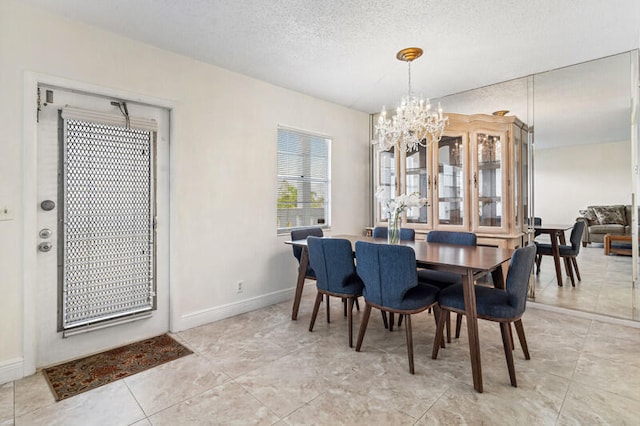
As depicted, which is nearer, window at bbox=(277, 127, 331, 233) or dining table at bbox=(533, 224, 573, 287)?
dining table at bbox=(533, 224, 573, 287)

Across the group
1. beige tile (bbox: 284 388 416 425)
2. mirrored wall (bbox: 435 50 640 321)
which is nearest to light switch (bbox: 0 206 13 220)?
beige tile (bbox: 284 388 416 425)

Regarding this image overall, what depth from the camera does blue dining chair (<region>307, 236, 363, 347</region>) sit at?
2688 millimetres

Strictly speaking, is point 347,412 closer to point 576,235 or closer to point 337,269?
point 337,269

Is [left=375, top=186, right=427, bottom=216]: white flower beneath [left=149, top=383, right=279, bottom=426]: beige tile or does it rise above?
above

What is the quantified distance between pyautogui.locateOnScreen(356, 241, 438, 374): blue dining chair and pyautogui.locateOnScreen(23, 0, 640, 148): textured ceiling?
5.75 ft

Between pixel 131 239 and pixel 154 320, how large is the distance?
Answer: 78 centimetres

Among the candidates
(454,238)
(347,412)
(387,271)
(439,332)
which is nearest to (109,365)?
(347,412)

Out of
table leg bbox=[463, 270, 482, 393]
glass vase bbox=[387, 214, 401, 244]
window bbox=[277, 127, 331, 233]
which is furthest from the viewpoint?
window bbox=[277, 127, 331, 233]

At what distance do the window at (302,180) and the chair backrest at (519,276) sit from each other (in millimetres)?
2585

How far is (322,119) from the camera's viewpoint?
14.5 ft

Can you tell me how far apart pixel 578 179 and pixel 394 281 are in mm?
2590

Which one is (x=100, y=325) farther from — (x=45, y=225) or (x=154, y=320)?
(x=45, y=225)

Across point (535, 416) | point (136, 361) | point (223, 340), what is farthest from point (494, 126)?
point (136, 361)

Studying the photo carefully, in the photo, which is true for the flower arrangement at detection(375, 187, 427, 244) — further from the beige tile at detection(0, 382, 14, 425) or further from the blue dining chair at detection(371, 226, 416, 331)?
the beige tile at detection(0, 382, 14, 425)
